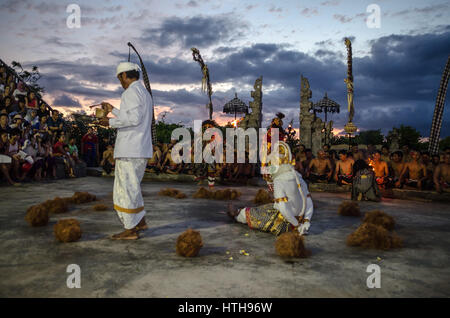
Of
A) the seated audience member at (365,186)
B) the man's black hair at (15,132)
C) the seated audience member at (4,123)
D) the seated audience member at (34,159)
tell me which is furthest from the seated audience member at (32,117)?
the seated audience member at (365,186)

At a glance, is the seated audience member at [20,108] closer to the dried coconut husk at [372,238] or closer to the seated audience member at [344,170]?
the seated audience member at [344,170]

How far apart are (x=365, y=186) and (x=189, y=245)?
6251 mm

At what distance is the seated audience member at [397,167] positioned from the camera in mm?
9352

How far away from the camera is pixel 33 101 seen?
13.0 m

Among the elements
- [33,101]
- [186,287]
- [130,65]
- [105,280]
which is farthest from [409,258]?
[33,101]

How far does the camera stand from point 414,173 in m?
9.24

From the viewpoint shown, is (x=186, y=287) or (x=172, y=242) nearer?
(x=186, y=287)

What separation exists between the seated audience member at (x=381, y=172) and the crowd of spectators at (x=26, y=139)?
10632 millimetres

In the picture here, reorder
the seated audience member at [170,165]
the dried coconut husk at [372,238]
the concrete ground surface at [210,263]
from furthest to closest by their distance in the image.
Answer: the seated audience member at [170,165]
the dried coconut husk at [372,238]
the concrete ground surface at [210,263]

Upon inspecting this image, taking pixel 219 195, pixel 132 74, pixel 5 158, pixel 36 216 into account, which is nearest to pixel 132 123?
pixel 132 74
